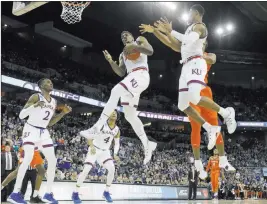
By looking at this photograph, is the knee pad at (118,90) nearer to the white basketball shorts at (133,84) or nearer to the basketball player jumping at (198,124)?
the white basketball shorts at (133,84)

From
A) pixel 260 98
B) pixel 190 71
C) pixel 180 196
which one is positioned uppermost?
pixel 260 98

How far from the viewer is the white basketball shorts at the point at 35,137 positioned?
672 cm

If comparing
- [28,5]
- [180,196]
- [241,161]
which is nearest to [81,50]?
[241,161]

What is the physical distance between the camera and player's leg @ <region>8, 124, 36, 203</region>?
6402 millimetres

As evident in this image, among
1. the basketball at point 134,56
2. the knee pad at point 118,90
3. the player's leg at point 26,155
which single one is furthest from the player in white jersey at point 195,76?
the player's leg at point 26,155

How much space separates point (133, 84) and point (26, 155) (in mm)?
2206

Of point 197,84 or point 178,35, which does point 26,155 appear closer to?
point 197,84

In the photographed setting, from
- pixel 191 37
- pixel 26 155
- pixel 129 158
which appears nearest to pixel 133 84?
pixel 191 37

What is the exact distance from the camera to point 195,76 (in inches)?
228

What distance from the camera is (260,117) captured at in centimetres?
3272

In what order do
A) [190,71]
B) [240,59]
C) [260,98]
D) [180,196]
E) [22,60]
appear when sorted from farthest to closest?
[260,98]
[240,59]
[22,60]
[180,196]
[190,71]

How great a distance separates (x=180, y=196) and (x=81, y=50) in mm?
18734

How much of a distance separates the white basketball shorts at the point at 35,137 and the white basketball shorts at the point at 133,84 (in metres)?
1.57

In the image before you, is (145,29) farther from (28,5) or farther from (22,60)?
(22,60)
